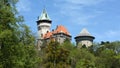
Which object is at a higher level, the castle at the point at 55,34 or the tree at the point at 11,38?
the castle at the point at 55,34

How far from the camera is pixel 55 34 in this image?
154250 mm

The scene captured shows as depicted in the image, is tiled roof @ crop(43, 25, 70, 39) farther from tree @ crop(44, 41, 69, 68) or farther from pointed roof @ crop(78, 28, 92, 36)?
tree @ crop(44, 41, 69, 68)

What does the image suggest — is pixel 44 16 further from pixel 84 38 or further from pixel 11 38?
pixel 11 38

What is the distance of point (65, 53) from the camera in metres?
60.9

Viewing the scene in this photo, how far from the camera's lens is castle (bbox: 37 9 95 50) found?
501 ft

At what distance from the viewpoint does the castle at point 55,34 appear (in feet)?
501

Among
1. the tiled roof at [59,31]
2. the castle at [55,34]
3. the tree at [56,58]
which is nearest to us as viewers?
the tree at [56,58]

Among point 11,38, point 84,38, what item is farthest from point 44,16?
point 11,38

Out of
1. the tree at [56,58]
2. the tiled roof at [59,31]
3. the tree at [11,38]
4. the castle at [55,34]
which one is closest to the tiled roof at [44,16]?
the castle at [55,34]

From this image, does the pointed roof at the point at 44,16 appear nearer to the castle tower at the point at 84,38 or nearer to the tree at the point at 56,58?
the castle tower at the point at 84,38

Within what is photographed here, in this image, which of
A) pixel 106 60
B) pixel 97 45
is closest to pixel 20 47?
pixel 106 60

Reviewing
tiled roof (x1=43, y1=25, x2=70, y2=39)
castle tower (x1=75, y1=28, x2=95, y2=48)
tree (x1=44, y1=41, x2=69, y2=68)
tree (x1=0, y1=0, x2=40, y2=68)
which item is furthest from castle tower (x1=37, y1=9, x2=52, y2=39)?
tree (x1=0, y1=0, x2=40, y2=68)

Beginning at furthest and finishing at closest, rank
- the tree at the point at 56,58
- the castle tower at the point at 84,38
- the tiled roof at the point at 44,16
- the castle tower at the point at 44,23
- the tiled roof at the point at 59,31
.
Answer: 1. the tiled roof at the point at 44,16
2. the castle tower at the point at 44,23
3. the castle tower at the point at 84,38
4. the tiled roof at the point at 59,31
5. the tree at the point at 56,58

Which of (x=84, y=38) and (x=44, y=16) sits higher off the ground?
(x=44, y=16)
